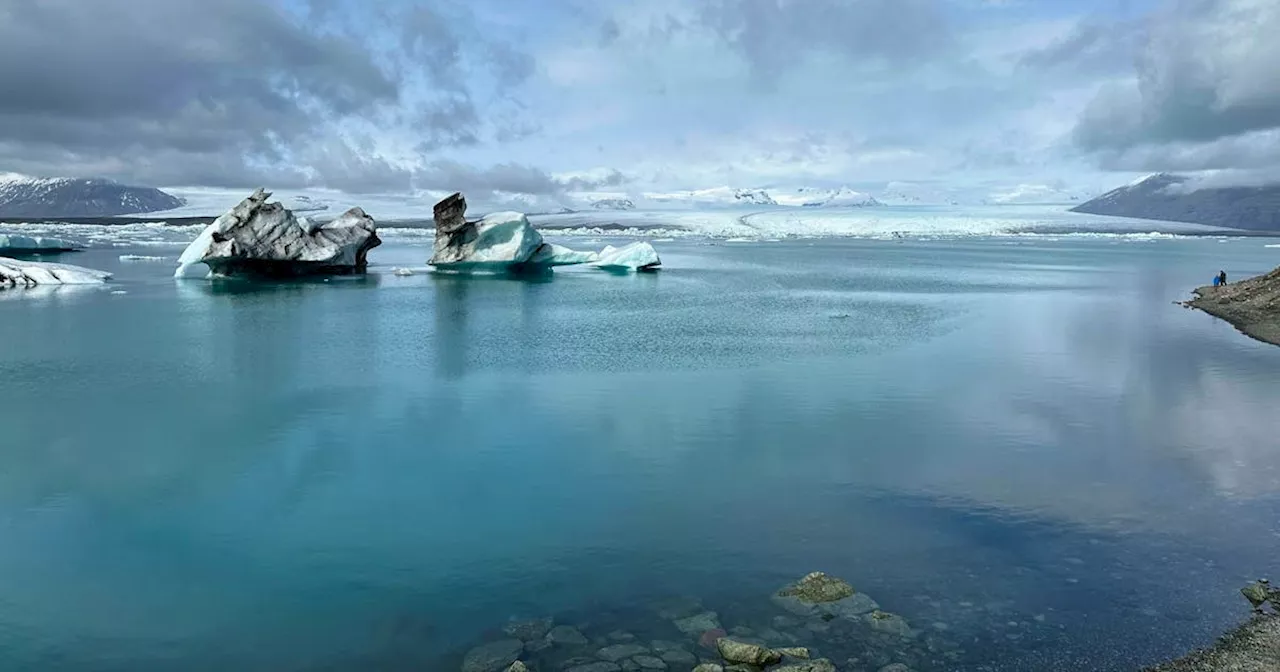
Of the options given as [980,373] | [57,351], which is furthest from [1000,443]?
[57,351]

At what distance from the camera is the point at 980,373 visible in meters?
15.3

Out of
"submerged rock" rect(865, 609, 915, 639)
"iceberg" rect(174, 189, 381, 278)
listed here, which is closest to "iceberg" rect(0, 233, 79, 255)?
"iceberg" rect(174, 189, 381, 278)

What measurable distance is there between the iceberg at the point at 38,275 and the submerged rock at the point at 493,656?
28.9 metres

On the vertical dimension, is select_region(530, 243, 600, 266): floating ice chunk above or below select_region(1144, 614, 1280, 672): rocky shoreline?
above

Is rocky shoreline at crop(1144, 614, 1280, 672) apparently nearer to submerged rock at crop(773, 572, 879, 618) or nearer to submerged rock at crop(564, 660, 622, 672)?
submerged rock at crop(773, 572, 879, 618)

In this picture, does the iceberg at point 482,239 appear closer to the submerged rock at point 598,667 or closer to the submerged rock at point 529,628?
the submerged rock at point 529,628

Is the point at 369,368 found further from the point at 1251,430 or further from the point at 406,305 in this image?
the point at 1251,430

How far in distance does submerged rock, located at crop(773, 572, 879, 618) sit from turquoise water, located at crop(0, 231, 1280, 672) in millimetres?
149

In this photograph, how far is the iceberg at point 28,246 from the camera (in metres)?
46.0

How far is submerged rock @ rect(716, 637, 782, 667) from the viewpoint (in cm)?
548

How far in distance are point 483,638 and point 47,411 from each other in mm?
9222

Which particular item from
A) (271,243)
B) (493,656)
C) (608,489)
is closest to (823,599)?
(493,656)

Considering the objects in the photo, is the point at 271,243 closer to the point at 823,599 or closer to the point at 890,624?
the point at 823,599

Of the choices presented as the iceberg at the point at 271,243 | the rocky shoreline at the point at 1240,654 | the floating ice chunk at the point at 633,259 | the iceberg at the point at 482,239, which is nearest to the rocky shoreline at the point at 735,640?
the rocky shoreline at the point at 1240,654
